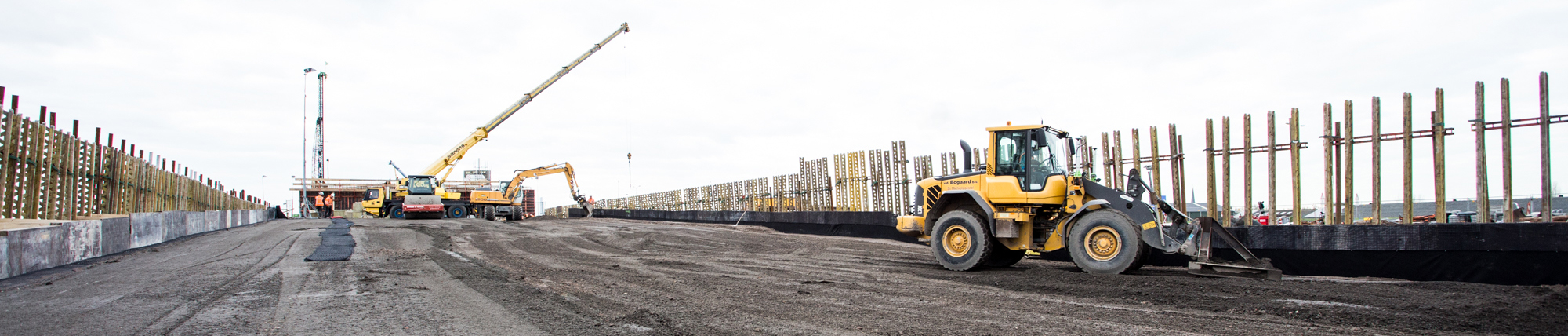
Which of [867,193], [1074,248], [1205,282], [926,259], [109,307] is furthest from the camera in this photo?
[867,193]

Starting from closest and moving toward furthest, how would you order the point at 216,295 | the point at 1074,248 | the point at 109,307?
the point at 109,307 → the point at 216,295 → the point at 1074,248

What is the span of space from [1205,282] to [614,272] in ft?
21.7

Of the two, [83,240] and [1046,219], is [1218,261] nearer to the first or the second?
[1046,219]

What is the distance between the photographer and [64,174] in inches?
499

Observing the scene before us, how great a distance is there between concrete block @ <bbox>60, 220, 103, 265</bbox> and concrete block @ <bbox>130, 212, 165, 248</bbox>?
7.54 feet

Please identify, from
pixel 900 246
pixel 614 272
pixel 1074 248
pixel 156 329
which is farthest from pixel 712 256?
pixel 156 329

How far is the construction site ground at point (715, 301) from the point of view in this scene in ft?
17.6

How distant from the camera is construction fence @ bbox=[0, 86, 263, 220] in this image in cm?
1103

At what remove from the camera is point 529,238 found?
17047 mm

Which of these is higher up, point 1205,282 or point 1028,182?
point 1028,182

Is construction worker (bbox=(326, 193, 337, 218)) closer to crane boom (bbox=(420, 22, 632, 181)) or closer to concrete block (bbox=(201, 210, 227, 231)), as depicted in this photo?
crane boom (bbox=(420, 22, 632, 181))

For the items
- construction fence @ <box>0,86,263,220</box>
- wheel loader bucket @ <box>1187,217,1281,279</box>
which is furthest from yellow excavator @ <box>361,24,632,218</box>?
wheel loader bucket @ <box>1187,217,1281,279</box>

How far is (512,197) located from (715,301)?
3254cm

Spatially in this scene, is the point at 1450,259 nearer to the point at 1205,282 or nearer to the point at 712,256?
the point at 1205,282
